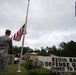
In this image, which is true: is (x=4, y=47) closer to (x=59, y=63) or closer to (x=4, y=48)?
(x=4, y=48)

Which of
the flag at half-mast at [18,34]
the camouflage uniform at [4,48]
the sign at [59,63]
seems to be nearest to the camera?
the camouflage uniform at [4,48]

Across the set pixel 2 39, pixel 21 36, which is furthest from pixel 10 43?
pixel 21 36

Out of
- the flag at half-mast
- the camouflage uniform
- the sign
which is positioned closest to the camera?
the camouflage uniform

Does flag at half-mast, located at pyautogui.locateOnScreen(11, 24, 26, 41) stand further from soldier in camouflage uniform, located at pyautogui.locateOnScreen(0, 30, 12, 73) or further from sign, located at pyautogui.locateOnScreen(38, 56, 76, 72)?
soldier in camouflage uniform, located at pyautogui.locateOnScreen(0, 30, 12, 73)

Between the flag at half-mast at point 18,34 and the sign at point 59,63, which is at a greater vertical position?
the flag at half-mast at point 18,34

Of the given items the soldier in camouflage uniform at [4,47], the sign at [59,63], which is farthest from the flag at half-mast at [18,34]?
the soldier in camouflage uniform at [4,47]

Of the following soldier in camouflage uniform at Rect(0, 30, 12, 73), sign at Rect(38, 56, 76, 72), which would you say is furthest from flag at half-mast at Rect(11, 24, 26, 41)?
soldier in camouflage uniform at Rect(0, 30, 12, 73)

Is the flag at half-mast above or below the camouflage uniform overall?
above

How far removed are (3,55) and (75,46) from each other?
225 feet

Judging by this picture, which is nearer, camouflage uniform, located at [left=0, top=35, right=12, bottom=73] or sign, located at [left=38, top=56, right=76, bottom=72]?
camouflage uniform, located at [left=0, top=35, right=12, bottom=73]

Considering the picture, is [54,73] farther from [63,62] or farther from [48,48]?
→ [48,48]

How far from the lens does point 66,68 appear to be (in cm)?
1318

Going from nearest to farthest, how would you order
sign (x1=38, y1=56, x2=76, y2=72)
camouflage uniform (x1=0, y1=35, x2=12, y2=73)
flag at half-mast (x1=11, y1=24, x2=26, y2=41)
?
camouflage uniform (x1=0, y1=35, x2=12, y2=73), flag at half-mast (x1=11, y1=24, x2=26, y2=41), sign (x1=38, y1=56, x2=76, y2=72)

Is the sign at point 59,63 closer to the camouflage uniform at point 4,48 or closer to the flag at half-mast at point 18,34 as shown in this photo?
the flag at half-mast at point 18,34
